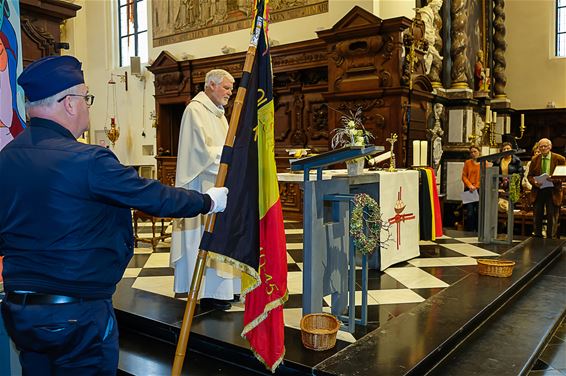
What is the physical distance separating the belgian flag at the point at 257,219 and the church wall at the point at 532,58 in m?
12.3

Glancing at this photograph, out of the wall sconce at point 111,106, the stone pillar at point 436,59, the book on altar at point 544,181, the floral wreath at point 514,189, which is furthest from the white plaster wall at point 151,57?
the floral wreath at point 514,189

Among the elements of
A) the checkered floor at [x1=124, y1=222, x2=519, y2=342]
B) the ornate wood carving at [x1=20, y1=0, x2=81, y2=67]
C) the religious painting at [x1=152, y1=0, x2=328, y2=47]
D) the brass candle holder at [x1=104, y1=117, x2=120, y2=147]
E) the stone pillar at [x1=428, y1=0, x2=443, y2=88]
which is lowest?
the checkered floor at [x1=124, y1=222, x2=519, y2=342]

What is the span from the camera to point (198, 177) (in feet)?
12.6

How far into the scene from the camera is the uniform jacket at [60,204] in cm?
171

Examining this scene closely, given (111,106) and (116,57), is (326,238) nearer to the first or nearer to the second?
(111,106)

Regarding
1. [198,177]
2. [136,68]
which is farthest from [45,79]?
[136,68]

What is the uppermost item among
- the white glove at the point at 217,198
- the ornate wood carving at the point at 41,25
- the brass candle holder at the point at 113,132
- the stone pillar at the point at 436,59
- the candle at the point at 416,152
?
the stone pillar at the point at 436,59

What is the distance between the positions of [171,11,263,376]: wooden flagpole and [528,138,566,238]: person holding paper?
609 cm

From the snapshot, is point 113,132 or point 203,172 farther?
point 113,132

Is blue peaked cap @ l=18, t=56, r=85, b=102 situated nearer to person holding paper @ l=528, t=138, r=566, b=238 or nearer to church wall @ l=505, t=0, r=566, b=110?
person holding paper @ l=528, t=138, r=566, b=238

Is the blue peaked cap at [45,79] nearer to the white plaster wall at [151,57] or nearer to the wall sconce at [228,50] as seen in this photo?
the wall sconce at [228,50]

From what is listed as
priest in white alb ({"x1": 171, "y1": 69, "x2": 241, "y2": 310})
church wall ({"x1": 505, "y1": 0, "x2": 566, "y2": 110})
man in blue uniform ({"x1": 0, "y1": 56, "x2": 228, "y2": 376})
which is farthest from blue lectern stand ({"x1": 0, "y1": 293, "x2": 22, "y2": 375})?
church wall ({"x1": 505, "y1": 0, "x2": 566, "y2": 110})

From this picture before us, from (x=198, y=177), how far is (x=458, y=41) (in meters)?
8.03

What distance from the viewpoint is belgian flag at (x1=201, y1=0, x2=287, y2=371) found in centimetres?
242
